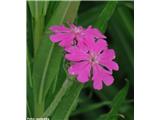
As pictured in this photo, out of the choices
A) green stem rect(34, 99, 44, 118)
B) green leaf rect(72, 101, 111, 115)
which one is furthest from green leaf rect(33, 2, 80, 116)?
green leaf rect(72, 101, 111, 115)

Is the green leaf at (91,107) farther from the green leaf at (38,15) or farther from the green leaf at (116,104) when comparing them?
the green leaf at (38,15)

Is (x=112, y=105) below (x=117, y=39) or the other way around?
below

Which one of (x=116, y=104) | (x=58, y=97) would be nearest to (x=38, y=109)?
(x=58, y=97)

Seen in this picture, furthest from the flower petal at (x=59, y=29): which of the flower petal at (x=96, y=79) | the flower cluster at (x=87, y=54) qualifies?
the flower petal at (x=96, y=79)

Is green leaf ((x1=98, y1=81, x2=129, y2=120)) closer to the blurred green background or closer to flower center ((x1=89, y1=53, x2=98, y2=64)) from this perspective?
the blurred green background

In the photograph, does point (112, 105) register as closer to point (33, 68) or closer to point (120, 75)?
point (120, 75)

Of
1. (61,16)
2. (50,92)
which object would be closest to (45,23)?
(61,16)
